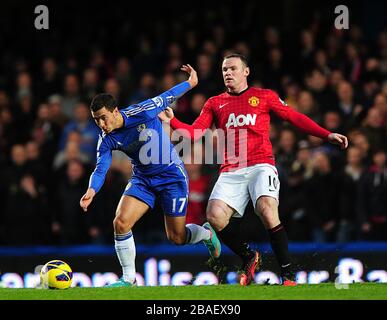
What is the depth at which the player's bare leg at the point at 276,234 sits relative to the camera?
388 inches

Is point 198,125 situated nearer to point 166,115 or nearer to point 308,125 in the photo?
point 166,115

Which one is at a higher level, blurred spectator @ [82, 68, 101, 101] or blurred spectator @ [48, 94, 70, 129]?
blurred spectator @ [82, 68, 101, 101]

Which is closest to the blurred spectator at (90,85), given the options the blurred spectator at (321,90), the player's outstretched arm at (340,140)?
the blurred spectator at (321,90)

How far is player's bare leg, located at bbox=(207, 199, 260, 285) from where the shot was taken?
10172mm

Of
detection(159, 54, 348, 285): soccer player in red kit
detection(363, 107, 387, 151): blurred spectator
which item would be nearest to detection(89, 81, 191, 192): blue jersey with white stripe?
detection(159, 54, 348, 285): soccer player in red kit

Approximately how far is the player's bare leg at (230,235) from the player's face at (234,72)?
3.80 ft

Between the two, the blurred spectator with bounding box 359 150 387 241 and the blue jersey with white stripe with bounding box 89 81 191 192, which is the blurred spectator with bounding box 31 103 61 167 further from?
the blue jersey with white stripe with bounding box 89 81 191 192

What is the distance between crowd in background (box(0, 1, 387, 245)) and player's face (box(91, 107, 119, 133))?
3.38m

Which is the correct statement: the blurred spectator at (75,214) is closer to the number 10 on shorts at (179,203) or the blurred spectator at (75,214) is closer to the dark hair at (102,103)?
the number 10 on shorts at (179,203)

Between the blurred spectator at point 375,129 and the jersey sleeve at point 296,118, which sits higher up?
the blurred spectator at point 375,129

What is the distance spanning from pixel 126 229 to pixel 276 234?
4.74ft

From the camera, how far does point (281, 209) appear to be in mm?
13141

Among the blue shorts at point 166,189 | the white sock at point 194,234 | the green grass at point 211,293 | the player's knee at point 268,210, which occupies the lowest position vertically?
the green grass at point 211,293

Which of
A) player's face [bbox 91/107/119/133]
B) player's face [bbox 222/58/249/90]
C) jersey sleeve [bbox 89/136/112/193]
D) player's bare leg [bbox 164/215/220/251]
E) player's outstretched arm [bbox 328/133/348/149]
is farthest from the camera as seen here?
player's bare leg [bbox 164/215/220/251]
